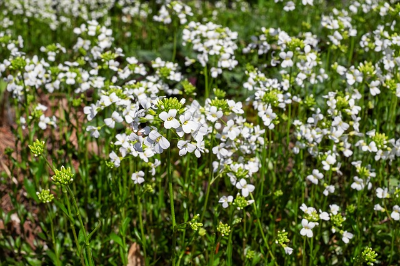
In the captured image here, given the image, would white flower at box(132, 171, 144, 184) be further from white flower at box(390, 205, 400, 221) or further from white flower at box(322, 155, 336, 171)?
white flower at box(390, 205, 400, 221)

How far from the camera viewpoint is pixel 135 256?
3.76 m

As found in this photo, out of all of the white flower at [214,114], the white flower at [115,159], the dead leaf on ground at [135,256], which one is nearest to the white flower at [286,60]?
the white flower at [214,114]

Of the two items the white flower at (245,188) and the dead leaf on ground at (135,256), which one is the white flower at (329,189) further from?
Result: the dead leaf on ground at (135,256)

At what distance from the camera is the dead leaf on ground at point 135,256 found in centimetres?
371

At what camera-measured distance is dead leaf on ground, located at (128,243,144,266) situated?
3.71 m

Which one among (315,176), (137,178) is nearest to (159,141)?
(137,178)

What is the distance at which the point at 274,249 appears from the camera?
142 inches

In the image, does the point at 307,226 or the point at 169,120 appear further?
the point at 307,226

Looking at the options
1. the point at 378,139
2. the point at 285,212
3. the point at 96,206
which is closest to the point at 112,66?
the point at 96,206

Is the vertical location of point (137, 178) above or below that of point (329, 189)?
above

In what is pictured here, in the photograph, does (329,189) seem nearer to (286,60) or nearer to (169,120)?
(286,60)

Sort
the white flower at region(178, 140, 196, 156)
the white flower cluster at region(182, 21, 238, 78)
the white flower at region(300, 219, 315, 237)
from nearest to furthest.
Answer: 1. the white flower at region(178, 140, 196, 156)
2. the white flower at region(300, 219, 315, 237)
3. the white flower cluster at region(182, 21, 238, 78)

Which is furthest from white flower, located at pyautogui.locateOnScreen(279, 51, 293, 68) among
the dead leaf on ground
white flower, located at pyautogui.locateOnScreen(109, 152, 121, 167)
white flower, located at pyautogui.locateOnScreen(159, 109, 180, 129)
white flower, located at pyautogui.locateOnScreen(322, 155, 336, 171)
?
the dead leaf on ground

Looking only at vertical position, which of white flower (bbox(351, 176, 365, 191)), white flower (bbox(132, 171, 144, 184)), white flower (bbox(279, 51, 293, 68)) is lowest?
white flower (bbox(351, 176, 365, 191))
